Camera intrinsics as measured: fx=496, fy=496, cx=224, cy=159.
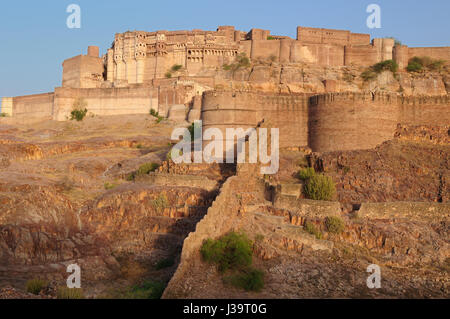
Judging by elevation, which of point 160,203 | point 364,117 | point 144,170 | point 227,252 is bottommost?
point 227,252

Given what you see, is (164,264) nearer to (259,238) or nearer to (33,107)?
(259,238)

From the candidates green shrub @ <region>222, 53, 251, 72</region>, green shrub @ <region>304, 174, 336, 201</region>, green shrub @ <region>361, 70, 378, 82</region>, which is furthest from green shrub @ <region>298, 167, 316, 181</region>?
green shrub @ <region>361, 70, 378, 82</region>

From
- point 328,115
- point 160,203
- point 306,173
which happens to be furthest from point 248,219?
point 328,115

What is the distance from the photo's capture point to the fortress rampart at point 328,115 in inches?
914

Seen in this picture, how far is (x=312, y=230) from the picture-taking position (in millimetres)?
16406

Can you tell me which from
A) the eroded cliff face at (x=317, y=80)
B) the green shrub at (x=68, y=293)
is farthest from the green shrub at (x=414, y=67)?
the green shrub at (x=68, y=293)

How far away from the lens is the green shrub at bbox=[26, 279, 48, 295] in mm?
12188

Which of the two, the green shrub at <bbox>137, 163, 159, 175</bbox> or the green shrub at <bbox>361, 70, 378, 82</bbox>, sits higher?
the green shrub at <bbox>361, 70, 378, 82</bbox>

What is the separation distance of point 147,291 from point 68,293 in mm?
1877

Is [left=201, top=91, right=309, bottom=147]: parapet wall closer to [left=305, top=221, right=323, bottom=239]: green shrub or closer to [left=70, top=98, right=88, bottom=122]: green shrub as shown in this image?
[left=305, top=221, right=323, bottom=239]: green shrub

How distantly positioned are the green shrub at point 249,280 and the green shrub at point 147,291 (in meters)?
1.84

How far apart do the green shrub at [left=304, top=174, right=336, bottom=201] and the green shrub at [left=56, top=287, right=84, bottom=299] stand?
970 cm

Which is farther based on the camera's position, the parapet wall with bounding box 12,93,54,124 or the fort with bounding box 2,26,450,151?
the parapet wall with bounding box 12,93,54,124

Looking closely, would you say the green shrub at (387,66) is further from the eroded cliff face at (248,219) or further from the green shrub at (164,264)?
the green shrub at (164,264)
